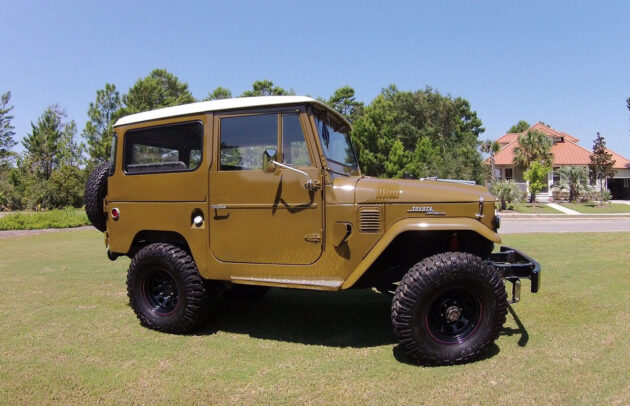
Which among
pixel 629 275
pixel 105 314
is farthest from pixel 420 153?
pixel 105 314

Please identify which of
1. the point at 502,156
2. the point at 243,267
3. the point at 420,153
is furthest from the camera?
the point at 502,156

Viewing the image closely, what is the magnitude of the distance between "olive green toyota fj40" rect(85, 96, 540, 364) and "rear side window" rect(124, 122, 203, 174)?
13mm

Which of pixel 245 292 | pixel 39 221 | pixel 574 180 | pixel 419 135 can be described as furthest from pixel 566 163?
pixel 245 292

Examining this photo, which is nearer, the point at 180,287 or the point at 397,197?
the point at 397,197

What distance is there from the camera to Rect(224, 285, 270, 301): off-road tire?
19.1ft

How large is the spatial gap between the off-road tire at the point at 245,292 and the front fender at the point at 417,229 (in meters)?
2.29

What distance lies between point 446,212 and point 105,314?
13.5ft

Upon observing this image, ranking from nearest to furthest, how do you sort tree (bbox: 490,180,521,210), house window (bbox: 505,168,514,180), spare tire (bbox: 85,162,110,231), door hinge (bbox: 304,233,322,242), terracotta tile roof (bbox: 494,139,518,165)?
door hinge (bbox: 304,233,322,242), spare tire (bbox: 85,162,110,231), tree (bbox: 490,180,521,210), terracotta tile roof (bbox: 494,139,518,165), house window (bbox: 505,168,514,180)

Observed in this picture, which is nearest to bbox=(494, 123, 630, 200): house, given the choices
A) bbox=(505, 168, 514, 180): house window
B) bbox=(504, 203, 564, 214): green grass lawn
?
bbox=(505, 168, 514, 180): house window

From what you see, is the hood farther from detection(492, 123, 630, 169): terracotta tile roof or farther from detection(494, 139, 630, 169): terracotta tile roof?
detection(494, 139, 630, 169): terracotta tile roof

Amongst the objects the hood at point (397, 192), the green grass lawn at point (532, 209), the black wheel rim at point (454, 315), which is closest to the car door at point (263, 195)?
the hood at point (397, 192)

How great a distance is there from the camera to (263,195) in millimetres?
4207

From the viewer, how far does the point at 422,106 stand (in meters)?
50.2

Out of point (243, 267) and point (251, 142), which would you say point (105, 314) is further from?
point (251, 142)
